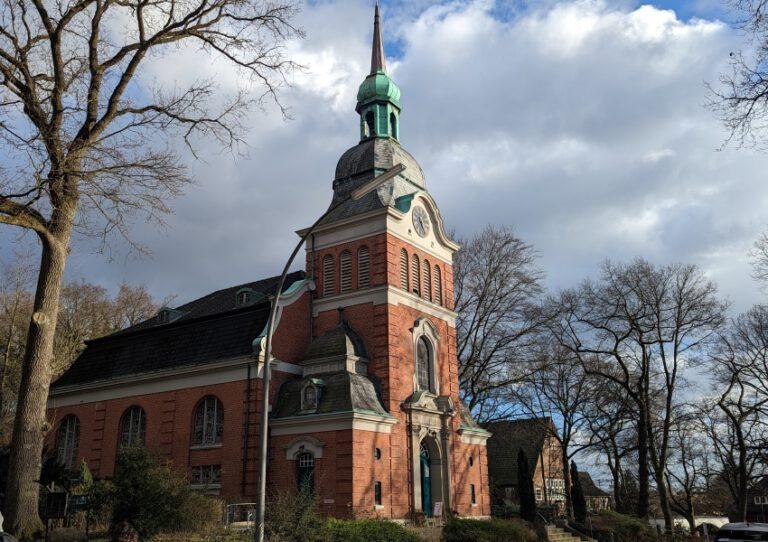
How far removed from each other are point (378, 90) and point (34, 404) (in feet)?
79.0

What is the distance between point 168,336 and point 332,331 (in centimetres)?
817

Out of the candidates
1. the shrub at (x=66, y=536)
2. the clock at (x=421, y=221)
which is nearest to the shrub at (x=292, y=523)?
the shrub at (x=66, y=536)

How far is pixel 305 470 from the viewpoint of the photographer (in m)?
26.0

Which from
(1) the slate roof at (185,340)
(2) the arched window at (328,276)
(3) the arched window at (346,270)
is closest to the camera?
(1) the slate roof at (185,340)

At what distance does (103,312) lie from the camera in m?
48.1

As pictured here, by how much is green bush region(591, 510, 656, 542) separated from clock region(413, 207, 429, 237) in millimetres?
16020

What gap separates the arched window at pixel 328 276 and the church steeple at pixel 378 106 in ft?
23.7

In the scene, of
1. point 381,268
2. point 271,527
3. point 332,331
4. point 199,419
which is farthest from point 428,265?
point 271,527

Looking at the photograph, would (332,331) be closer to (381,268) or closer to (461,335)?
(381,268)

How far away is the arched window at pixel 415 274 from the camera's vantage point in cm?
3131

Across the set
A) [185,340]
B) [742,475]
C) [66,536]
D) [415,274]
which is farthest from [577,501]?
[66,536]

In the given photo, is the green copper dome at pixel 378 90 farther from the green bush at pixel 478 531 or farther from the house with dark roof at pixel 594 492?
the house with dark roof at pixel 594 492

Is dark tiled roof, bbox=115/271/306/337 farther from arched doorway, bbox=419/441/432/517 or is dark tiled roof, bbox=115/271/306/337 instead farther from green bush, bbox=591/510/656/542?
green bush, bbox=591/510/656/542

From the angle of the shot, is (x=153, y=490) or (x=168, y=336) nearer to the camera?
(x=153, y=490)
